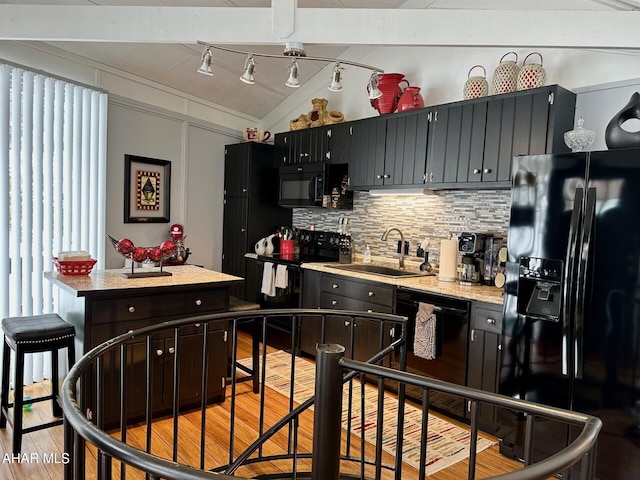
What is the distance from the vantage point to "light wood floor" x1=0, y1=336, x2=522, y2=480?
243 cm

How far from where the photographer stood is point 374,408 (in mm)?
3344

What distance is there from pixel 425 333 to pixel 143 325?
1.97 m

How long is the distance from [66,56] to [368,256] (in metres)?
3.34

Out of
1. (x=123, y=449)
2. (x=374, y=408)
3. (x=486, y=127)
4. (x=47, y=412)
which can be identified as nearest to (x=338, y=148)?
(x=486, y=127)

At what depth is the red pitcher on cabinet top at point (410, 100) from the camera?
392cm

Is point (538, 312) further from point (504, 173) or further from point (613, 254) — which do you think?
point (504, 173)

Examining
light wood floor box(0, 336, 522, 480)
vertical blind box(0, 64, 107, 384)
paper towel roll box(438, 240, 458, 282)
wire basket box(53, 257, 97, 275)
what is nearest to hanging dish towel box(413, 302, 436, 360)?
paper towel roll box(438, 240, 458, 282)

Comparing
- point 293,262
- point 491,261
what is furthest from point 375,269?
point 491,261

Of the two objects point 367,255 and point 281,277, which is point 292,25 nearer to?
point 367,255

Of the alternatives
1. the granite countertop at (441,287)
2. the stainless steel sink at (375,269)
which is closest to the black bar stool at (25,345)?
the granite countertop at (441,287)

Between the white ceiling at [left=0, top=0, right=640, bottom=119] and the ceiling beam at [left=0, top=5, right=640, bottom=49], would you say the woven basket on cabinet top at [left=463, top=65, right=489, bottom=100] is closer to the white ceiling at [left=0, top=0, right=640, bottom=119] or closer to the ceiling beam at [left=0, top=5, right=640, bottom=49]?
the white ceiling at [left=0, top=0, right=640, bottom=119]

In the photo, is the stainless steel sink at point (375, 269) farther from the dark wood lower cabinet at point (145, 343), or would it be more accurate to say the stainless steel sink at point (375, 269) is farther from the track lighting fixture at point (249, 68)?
the track lighting fixture at point (249, 68)

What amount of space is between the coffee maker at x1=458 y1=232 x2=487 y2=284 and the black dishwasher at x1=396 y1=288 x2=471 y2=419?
16.5 inches

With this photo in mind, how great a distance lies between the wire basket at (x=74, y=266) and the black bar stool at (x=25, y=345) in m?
0.32
